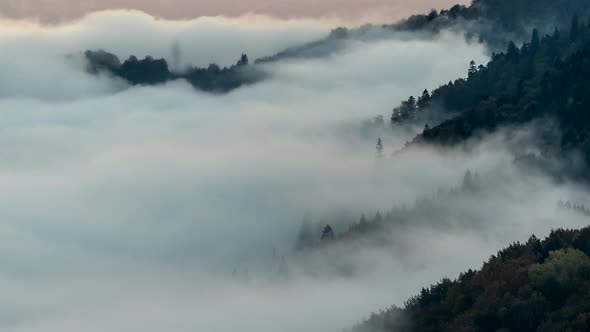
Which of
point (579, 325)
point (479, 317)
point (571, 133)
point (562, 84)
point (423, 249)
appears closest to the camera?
point (579, 325)

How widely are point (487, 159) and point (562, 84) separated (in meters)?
14.9

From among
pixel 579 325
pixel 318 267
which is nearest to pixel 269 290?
pixel 318 267

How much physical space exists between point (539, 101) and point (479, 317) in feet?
320

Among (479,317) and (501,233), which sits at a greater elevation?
(501,233)

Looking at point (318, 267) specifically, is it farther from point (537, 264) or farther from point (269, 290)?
point (537, 264)

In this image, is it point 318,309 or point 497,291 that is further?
point 318,309

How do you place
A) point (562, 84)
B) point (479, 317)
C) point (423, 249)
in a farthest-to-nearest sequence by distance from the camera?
point (562, 84) → point (423, 249) → point (479, 317)

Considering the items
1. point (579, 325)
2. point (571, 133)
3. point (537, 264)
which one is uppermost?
point (571, 133)

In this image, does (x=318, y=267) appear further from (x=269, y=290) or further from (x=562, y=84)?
(x=562, y=84)

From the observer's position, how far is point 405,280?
144375mm

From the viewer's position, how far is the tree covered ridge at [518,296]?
9112 centimetres

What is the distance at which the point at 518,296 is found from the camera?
311ft

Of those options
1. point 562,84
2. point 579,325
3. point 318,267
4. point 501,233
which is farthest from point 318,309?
point 579,325

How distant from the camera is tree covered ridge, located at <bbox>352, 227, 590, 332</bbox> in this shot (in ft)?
299
